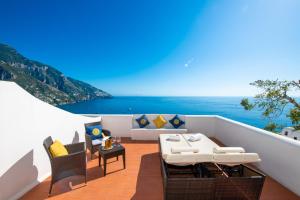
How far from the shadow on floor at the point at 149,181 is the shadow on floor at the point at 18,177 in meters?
1.92

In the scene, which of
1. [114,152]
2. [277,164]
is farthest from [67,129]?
[277,164]

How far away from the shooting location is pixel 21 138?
240cm

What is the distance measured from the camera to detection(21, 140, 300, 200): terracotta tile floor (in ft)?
7.60

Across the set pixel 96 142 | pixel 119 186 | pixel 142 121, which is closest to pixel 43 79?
pixel 142 121

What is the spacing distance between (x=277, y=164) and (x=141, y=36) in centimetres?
1107

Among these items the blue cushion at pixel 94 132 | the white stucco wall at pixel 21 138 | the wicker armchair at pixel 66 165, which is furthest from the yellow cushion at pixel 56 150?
the blue cushion at pixel 94 132

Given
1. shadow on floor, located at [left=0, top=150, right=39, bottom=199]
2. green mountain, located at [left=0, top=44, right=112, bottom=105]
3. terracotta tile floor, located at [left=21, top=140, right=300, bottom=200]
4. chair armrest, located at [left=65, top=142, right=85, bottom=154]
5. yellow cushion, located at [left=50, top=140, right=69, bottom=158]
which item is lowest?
terracotta tile floor, located at [left=21, top=140, right=300, bottom=200]

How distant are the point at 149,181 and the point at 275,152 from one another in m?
2.63

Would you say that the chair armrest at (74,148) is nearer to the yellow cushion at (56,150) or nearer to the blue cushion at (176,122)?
the yellow cushion at (56,150)

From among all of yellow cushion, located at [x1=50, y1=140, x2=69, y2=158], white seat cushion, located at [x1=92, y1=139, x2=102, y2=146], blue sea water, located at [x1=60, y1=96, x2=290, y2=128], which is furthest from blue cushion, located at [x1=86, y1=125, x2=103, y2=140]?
blue sea water, located at [x1=60, y1=96, x2=290, y2=128]

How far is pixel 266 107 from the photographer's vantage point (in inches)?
287

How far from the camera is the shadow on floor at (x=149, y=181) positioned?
2.32m

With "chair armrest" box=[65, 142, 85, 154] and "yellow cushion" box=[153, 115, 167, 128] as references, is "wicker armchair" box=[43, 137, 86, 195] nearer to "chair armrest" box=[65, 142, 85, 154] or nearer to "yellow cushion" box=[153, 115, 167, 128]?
"chair armrest" box=[65, 142, 85, 154]

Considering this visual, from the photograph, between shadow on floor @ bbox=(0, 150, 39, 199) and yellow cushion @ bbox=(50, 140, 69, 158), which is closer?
shadow on floor @ bbox=(0, 150, 39, 199)
